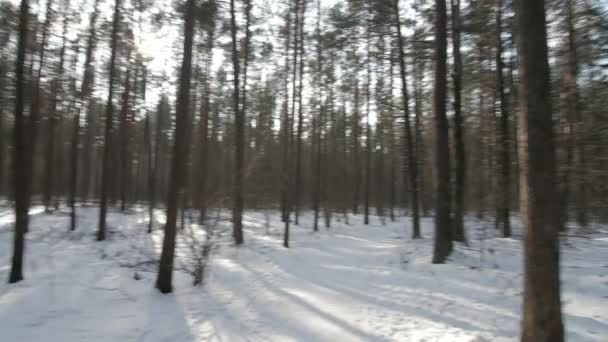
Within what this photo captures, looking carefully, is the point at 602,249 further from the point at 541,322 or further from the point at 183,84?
the point at 183,84

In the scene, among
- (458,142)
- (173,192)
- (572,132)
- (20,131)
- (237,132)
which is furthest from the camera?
(237,132)

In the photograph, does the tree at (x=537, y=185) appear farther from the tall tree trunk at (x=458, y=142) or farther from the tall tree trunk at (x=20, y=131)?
the tall tree trunk at (x=20, y=131)

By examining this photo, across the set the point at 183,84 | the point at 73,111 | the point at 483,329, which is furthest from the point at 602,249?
the point at 73,111

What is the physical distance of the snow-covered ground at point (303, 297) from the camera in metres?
5.41

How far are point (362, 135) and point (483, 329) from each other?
22.6 metres

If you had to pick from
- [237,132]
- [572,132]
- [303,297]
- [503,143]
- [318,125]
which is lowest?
[303,297]

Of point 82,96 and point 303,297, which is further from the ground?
point 82,96

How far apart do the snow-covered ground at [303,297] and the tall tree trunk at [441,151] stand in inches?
21.0

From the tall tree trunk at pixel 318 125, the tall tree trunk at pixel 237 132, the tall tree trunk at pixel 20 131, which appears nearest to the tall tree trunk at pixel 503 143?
the tall tree trunk at pixel 318 125

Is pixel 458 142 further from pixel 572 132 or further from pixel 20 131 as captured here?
pixel 20 131

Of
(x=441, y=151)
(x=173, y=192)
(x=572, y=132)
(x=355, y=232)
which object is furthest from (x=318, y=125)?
(x=572, y=132)

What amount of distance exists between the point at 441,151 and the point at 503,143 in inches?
69.3

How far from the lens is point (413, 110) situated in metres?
16.4

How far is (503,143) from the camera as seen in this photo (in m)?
9.04
